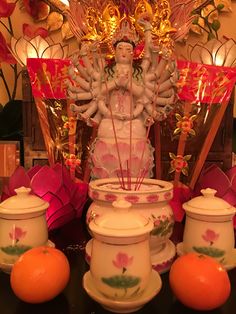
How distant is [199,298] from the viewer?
19.7 inches

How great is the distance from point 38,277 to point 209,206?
12.3 inches

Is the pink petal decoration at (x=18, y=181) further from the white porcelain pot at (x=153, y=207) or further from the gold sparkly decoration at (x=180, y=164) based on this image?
the gold sparkly decoration at (x=180, y=164)

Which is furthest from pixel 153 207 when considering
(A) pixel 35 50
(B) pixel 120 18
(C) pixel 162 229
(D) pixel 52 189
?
(A) pixel 35 50

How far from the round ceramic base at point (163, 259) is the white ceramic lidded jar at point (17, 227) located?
0.72 ft

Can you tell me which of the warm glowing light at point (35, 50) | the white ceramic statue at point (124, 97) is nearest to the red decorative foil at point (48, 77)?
the warm glowing light at point (35, 50)

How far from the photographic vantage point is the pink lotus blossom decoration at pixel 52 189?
0.80m

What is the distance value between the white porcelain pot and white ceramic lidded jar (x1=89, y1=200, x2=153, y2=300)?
0.31 ft

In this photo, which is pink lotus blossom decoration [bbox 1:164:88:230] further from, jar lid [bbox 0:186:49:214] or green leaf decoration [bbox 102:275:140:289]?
green leaf decoration [bbox 102:275:140:289]

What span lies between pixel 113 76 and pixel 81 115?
12 cm

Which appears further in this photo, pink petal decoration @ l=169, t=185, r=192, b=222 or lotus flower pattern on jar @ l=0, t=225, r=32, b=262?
pink petal decoration @ l=169, t=185, r=192, b=222

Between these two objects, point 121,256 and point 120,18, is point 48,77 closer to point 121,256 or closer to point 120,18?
point 120,18

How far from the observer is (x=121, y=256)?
0.48 metres

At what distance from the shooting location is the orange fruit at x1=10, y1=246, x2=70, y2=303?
0.51m

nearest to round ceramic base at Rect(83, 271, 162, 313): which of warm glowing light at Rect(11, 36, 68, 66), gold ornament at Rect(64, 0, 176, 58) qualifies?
gold ornament at Rect(64, 0, 176, 58)
